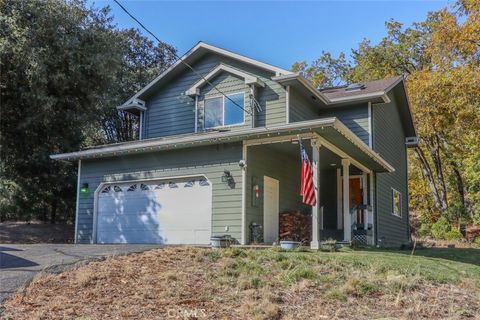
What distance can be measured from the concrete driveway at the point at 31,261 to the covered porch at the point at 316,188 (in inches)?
141

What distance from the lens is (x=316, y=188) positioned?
416 inches

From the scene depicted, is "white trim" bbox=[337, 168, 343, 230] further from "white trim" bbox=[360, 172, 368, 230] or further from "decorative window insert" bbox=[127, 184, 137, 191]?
"decorative window insert" bbox=[127, 184, 137, 191]

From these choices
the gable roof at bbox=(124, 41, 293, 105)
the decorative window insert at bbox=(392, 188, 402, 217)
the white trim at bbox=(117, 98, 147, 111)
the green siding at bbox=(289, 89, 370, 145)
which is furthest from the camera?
the decorative window insert at bbox=(392, 188, 402, 217)

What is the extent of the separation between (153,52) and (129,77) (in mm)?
4629

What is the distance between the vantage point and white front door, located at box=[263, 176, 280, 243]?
1233 centimetres

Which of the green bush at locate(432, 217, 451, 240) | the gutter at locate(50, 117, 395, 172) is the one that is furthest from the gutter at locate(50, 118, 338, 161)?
the green bush at locate(432, 217, 451, 240)

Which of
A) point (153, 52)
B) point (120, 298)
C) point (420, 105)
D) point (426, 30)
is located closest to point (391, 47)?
point (426, 30)

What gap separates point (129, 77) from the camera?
25156 mm

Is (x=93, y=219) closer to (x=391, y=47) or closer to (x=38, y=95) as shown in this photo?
(x=38, y=95)

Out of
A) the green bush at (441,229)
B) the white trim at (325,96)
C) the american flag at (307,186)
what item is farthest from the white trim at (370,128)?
the green bush at (441,229)

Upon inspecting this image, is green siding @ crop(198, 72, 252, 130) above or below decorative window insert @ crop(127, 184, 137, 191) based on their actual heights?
above

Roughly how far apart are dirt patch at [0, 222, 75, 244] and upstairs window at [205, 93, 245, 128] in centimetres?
660

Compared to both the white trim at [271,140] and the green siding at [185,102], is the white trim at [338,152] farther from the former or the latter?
the green siding at [185,102]

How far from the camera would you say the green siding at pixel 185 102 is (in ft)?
46.3
